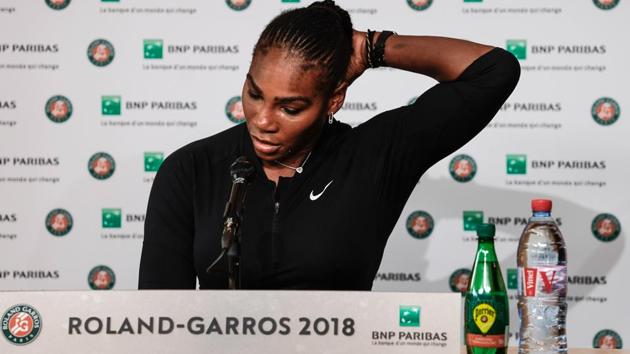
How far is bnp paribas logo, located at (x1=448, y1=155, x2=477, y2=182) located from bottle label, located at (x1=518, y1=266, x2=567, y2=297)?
166cm

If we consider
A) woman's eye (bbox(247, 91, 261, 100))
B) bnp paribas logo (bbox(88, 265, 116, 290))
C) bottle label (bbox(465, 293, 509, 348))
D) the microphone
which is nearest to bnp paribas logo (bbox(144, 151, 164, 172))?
bnp paribas logo (bbox(88, 265, 116, 290))

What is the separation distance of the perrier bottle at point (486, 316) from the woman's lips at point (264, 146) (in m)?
0.44

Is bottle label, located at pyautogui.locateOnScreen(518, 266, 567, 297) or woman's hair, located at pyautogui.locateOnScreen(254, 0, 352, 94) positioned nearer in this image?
bottle label, located at pyautogui.locateOnScreen(518, 266, 567, 297)

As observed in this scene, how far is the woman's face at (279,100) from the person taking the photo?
1442 millimetres

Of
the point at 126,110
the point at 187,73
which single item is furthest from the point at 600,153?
the point at 126,110

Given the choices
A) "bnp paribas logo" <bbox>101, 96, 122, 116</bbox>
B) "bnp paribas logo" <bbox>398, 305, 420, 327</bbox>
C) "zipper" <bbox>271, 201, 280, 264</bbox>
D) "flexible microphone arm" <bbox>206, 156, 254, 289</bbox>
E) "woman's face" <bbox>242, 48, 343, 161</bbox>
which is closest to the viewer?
"bnp paribas logo" <bbox>398, 305, 420, 327</bbox>

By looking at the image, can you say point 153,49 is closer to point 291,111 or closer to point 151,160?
point 151,160

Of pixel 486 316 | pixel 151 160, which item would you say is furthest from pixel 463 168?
pixel 486 316

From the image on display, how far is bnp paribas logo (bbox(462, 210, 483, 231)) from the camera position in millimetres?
2904

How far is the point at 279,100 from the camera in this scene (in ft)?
4.73

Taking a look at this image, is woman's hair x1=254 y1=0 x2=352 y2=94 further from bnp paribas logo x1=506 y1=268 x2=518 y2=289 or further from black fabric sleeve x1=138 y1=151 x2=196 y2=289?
bnp paribas logo x1=506 y1=268 x2=518 y2=289

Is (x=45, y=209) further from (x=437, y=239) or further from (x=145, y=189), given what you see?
(x=437, y=239)

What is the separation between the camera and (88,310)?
99 centimetres

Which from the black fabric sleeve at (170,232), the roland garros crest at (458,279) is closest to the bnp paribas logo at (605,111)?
the roland garros crest at (458,279)
